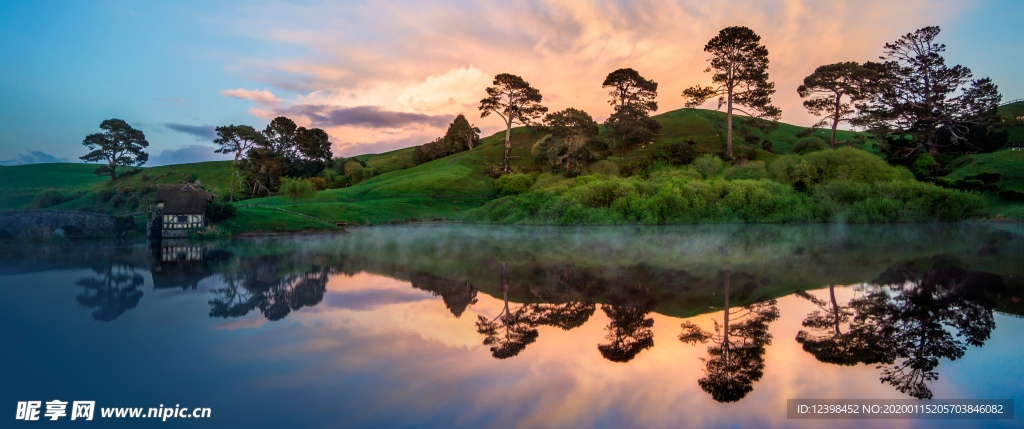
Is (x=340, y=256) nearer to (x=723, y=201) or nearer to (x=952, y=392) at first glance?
(x=952, y=392)

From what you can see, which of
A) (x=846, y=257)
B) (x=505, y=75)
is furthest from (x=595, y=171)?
→ (x=846, y=257)

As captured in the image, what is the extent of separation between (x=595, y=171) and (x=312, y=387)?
4490 centimetres

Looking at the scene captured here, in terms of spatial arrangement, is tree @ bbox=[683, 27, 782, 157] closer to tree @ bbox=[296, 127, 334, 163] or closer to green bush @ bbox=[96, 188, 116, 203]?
tree @ bbox=[296, 127, 334, 163]

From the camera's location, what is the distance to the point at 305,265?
15688mm

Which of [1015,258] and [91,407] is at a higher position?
[1015,258]

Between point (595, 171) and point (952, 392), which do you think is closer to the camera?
point (952, 392)

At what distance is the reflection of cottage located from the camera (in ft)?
90.9

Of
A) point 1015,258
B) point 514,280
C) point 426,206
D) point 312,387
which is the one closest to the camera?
point 312,387

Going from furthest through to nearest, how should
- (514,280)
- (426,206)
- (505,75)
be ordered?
(505,75) → (426,206) → (514,280)

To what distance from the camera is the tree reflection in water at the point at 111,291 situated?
30.4ft

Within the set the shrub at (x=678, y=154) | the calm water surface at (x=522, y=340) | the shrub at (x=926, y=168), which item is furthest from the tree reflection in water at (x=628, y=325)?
the shrub at (x=926, y=168)

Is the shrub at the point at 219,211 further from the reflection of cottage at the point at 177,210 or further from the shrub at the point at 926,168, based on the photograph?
the shrub at the point at 926,168

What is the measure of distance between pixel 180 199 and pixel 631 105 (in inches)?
2037

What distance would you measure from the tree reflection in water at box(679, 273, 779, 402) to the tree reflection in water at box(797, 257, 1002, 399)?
685 millimetres
